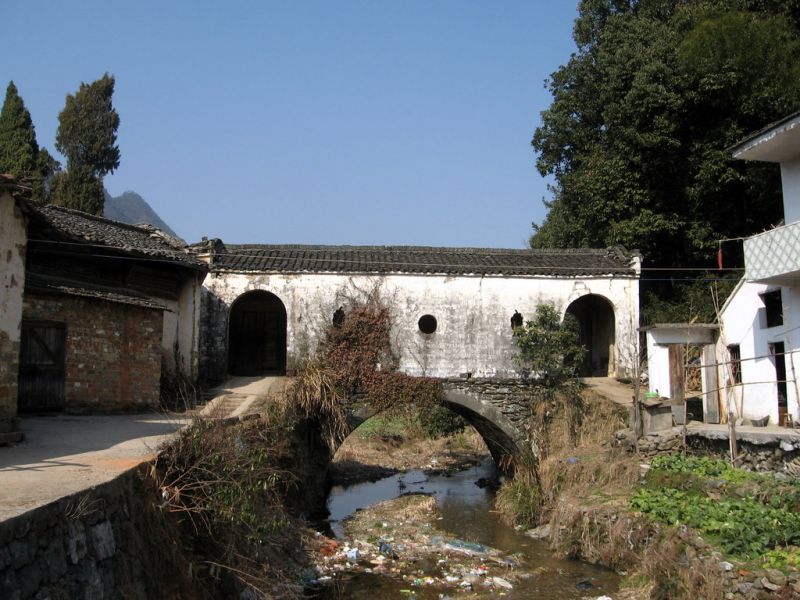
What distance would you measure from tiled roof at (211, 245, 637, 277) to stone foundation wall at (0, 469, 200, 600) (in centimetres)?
1203

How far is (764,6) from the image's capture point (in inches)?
858

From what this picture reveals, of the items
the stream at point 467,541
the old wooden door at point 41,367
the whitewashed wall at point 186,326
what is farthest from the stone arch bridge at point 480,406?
the old wooden door at point 41,367

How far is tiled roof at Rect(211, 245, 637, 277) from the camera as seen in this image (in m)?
19.5

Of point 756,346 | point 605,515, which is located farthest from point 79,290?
point 756,346

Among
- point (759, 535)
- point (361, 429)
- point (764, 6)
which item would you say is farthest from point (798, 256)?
point (361, 429)

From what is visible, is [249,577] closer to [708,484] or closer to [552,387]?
[708,484]

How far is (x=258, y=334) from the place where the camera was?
902 inches

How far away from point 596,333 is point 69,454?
698 inches

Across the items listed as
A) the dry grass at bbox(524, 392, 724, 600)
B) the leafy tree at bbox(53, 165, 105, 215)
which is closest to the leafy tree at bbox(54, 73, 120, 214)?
the leafy tree at bbox(53, 165, 105, 215)

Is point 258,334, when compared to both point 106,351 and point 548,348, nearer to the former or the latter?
point 106,351

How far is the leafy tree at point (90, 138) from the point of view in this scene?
28.0 meters

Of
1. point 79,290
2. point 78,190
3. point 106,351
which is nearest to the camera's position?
point 79,290

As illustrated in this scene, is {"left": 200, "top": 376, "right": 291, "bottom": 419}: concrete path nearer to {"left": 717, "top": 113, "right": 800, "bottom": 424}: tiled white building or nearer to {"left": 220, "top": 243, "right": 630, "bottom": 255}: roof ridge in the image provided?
{"left": 220, "top": 243, "right": 630, "bottom": 255}: roof ridge

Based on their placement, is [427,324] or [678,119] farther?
[678,119]
